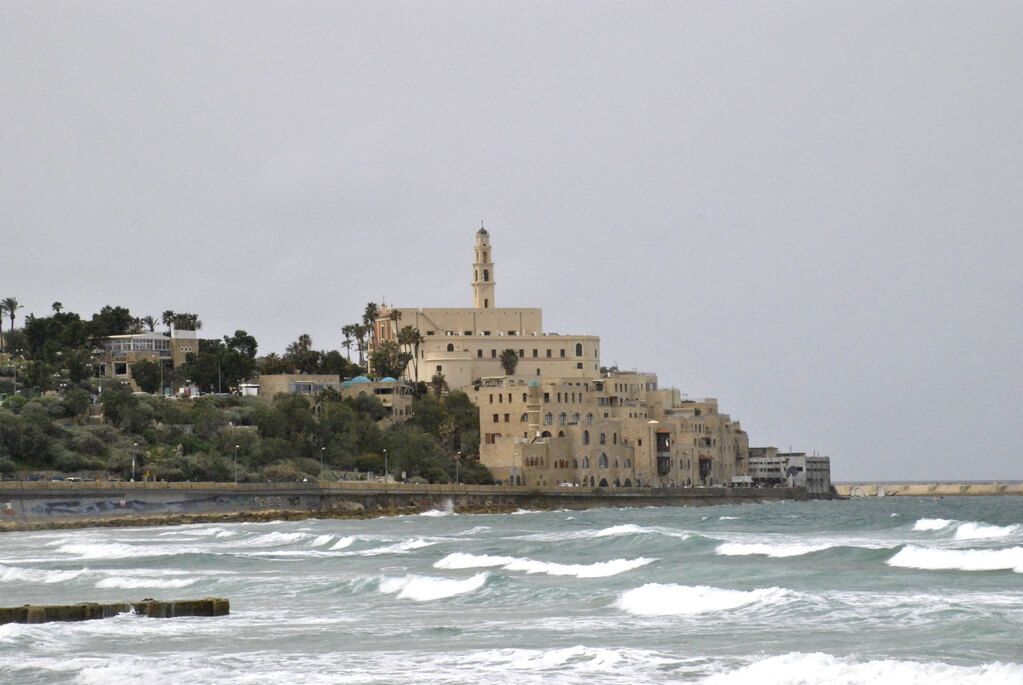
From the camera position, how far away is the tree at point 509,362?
447 ft

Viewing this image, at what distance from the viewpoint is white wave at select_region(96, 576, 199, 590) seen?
146ft

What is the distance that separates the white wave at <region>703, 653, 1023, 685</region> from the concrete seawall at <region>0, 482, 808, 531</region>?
222ft

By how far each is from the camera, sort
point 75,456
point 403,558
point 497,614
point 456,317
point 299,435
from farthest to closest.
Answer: point 456,317
point 299,435
point 75,456
point 403,558
point 497,614

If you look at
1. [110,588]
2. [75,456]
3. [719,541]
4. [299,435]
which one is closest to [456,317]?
[299,435]

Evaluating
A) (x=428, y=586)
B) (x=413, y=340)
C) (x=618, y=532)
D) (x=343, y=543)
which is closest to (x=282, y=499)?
(x=413, y=340)

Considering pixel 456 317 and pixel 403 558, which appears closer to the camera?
pixel 403 558

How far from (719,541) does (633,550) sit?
3.29 m

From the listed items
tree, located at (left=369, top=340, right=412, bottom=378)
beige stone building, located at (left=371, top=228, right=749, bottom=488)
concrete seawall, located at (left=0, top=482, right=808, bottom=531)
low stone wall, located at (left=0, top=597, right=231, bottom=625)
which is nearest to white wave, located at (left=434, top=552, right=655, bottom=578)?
low stone wall, located at (left=0, top=597, right=231, bottom=625)

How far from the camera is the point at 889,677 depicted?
82.6 ft

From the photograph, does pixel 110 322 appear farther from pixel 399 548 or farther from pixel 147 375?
pixel 399 548

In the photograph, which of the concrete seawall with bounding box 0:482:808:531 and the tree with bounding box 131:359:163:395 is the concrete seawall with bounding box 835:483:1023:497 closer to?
the concrete seawall with bounding box 0:482:808:531

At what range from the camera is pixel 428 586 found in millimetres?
41688

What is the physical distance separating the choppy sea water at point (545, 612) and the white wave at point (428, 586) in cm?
8

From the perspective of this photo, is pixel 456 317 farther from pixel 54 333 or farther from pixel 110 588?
pixel 110 588
